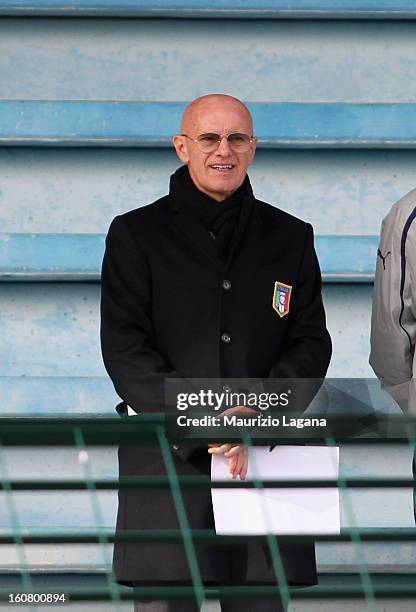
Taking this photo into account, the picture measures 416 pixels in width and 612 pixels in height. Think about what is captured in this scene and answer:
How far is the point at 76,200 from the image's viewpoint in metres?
3.73

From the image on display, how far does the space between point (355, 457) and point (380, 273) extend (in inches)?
38.7

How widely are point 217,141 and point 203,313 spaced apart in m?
0.30

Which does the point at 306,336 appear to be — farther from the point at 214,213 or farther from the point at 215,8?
the point at 215,8

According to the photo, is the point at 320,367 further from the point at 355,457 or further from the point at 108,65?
the point at 108,65

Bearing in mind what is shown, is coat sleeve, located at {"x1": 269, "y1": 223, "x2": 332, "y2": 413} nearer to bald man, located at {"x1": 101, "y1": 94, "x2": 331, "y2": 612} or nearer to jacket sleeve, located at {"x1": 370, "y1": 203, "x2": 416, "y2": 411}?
bald man, located at {"x1": 101, "y1": 94, "x2": 331, "y2": 612}

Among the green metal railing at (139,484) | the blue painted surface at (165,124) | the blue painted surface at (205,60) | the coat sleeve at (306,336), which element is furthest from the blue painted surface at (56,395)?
→ the green metal railing at (139,484)

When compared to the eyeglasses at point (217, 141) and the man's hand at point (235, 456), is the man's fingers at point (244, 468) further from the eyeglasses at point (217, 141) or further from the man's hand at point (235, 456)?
the eyeglasses at point (217, 141)

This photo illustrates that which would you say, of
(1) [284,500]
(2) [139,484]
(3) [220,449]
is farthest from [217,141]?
(2) [139,484]

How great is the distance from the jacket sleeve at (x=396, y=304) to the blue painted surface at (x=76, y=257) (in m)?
0.81

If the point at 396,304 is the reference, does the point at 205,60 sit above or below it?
above

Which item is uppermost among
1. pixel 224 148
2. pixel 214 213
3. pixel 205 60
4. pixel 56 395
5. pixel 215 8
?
pixel 215 8

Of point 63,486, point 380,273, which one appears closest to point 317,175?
point 380,273

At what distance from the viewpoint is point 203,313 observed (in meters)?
2.65

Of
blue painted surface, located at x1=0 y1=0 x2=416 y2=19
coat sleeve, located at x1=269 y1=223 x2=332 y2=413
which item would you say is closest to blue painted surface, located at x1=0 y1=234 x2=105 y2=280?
blue painted surface, located at x1=0 y1=0 x2=416 y2=19
